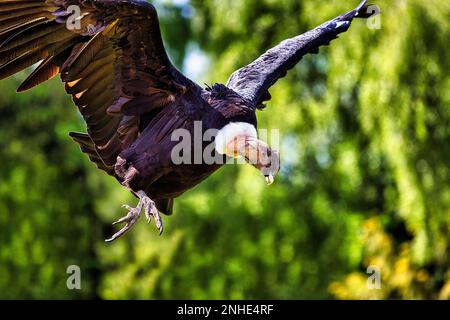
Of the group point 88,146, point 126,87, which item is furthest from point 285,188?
point 126,87

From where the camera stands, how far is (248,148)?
19.1 ft

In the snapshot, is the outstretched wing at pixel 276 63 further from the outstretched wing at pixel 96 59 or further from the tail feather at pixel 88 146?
the tail feather at pixel 88 146

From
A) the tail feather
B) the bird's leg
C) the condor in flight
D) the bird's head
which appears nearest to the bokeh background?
the tail feather

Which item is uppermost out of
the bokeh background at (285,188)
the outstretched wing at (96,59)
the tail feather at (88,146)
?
the bokeh background at (285,188)

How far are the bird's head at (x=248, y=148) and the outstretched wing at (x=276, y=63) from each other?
622 millimetres

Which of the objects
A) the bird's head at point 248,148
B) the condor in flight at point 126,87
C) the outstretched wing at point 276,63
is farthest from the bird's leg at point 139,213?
the outstretched wing at point 276,63

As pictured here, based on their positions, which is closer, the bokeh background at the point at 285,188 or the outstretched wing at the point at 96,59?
the outstretched wing at the point at 96,59

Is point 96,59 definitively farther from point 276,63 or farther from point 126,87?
point 276,63

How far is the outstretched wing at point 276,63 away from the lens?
6816mm

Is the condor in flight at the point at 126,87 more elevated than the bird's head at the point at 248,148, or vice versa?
the condor in flight at the point at 126,87

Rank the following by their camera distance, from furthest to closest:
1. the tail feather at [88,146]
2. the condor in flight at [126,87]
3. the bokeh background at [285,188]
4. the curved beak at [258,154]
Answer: the bokeh background at [285,188]
the tail feather at [88,146]
the condor in flight at [126,87]
the curved beak at [258,154]

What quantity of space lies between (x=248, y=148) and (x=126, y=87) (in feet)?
3.35

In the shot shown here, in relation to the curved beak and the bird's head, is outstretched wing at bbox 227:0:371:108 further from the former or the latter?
the curved beak

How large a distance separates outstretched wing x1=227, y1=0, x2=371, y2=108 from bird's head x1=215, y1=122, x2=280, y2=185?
2.04ft
